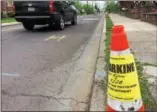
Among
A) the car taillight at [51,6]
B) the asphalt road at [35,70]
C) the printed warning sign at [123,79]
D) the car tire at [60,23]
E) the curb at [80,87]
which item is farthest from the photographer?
the car tire at [60,23]

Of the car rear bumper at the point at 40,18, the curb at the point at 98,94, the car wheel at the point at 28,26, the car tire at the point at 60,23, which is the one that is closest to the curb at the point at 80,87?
the curb at the point at 98,94

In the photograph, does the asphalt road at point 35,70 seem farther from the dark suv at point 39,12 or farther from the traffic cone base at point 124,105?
the dark suv at point 39,12

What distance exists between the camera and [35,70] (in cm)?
700

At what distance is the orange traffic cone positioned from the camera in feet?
10.3

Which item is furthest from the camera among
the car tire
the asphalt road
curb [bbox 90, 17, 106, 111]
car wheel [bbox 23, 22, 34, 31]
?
car wheel [bbox 23, 22, 34, 31]

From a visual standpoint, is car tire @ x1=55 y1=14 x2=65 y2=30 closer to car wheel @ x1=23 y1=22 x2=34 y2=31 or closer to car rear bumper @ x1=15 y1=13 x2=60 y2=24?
car rear bumper @ x1=15 y1=13 x2=60 y2=24

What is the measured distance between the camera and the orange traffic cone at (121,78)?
3127 millimetres

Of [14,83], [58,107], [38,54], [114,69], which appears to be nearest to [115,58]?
[114,69]

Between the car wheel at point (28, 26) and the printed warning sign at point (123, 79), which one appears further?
the car wheel at point (28, 26)

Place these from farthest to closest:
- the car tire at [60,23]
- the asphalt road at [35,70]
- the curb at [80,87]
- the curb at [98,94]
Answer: the car tire at [60,23], the asphalt road at [35,70], the curb at [80,87], the curb at [98,94]

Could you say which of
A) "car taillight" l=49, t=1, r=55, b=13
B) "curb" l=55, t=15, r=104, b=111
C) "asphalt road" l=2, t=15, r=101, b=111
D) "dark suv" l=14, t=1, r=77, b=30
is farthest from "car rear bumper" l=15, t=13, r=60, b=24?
"curb" l=55, t=15, r=104, b=111

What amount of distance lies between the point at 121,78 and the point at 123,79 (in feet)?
0.06

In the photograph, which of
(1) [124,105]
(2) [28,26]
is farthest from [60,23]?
(1) [124,105]

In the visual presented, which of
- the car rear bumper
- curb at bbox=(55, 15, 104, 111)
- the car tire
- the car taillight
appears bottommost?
curb at bbox=(55, 15, 104, 111)
